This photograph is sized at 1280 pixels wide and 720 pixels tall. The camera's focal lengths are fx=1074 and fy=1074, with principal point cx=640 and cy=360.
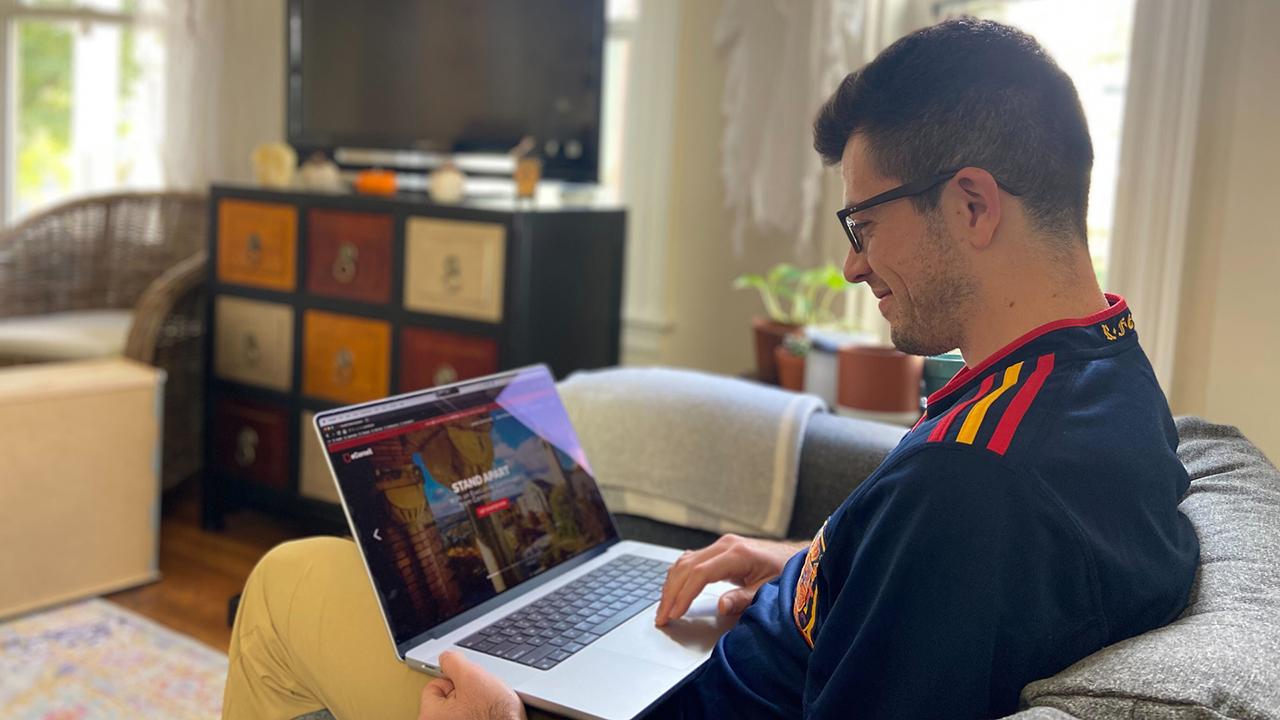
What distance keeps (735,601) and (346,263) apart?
183cm

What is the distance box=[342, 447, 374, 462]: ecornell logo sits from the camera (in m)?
1.08

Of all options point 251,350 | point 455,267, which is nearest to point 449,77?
point 455,267

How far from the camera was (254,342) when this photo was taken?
9.57 feet

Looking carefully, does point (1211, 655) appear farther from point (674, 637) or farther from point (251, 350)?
point (251, 350)

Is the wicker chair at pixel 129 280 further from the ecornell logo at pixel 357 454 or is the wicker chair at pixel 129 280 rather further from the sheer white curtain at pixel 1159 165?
the sheer white curtain at pixel 1159 165

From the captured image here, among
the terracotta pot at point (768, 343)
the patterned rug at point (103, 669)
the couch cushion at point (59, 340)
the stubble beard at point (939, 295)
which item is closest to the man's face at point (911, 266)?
the stubble beard at point (939, 295)

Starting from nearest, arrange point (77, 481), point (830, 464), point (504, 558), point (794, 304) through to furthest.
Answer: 1. point (504, 558)
2. point (830, 464)
3. point (77, 481)
4. point (794, 304)

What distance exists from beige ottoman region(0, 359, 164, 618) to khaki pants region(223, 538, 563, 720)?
1.48 metres

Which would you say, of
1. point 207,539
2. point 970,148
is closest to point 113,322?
point 207,539

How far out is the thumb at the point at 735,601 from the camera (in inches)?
45.6

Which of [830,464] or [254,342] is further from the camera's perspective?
[254,342]

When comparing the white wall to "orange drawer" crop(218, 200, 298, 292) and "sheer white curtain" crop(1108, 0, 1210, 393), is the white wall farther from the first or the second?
"orange drawer" crop(218, 200, 298, 292)

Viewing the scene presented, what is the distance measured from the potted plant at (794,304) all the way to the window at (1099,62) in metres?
0.54

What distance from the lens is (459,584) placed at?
113cm
